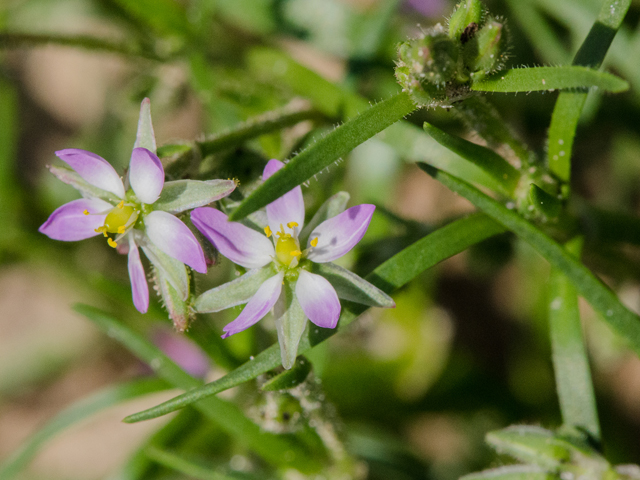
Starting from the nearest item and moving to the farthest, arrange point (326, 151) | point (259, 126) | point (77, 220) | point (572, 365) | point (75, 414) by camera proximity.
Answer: point (326, 151)
point (77, 220)
point (572, 365)
point (259, 126)
point (75, 414)

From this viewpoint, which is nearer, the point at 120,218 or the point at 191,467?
the point at 120,218

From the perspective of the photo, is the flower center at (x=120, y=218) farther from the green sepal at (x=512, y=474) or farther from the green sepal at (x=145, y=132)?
the green sepal at (x=512, y=474)

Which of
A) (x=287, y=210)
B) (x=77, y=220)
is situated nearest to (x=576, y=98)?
(x=287, y=210)

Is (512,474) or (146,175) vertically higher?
(146,175)

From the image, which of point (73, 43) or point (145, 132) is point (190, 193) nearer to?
point (145, 132)

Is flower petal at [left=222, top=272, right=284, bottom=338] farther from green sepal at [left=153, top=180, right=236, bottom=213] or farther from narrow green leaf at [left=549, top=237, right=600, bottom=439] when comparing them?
narrow green leaf at [left=549, top=237, right=600, bottom=439]

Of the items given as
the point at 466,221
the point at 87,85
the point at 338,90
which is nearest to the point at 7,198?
the point at 87,85
